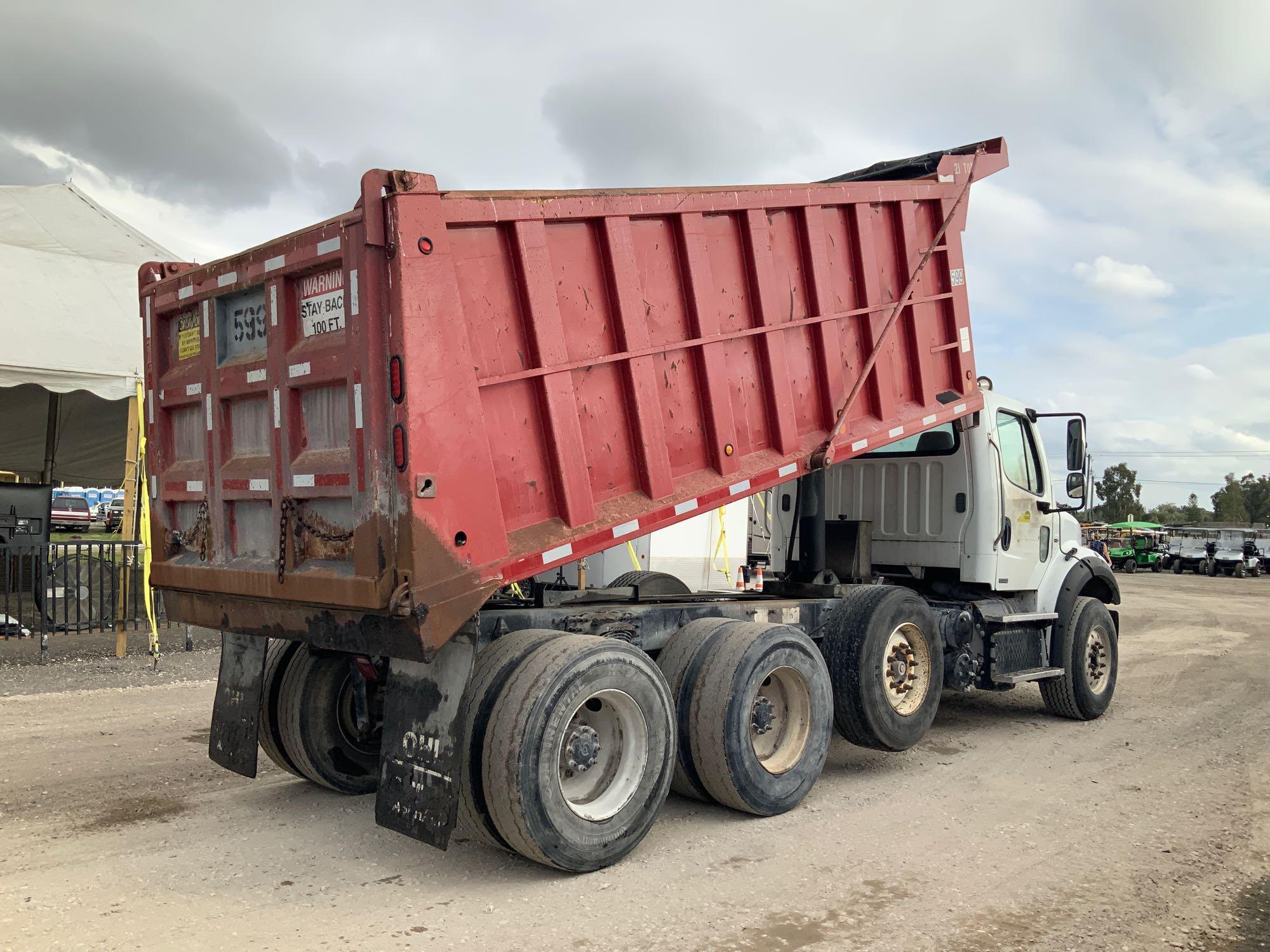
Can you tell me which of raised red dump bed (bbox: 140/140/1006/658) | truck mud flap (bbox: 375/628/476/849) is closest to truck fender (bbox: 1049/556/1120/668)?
raised red dump bed (bbox: 140/140/1006/658)

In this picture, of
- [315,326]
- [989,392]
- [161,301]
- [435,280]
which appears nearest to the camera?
[435,280]

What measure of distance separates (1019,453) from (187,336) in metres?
6.49

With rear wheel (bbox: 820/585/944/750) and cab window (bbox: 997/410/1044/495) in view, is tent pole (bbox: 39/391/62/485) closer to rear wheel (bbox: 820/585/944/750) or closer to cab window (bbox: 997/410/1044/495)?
rear wheel (bbox: 820/585/944/750)

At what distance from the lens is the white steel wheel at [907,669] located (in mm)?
7008

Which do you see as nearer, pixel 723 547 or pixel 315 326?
pixel 315 326

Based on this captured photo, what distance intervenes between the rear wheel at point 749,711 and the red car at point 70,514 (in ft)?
120

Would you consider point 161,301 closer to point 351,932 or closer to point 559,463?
point 559,463

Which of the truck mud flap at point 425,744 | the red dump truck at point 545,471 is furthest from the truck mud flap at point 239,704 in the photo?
the truck mud flap at point 425,744

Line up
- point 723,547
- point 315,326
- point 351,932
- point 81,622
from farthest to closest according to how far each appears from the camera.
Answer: point 723,547 → point 81,622 → point 315,326 → point 351,932

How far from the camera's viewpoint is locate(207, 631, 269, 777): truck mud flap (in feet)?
19.9

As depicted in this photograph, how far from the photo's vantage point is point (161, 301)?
6012 millimetres

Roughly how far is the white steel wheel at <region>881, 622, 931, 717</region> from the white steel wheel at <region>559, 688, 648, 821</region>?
237cm

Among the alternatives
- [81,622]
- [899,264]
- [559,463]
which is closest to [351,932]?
[559,463]

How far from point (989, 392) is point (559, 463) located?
459cm
